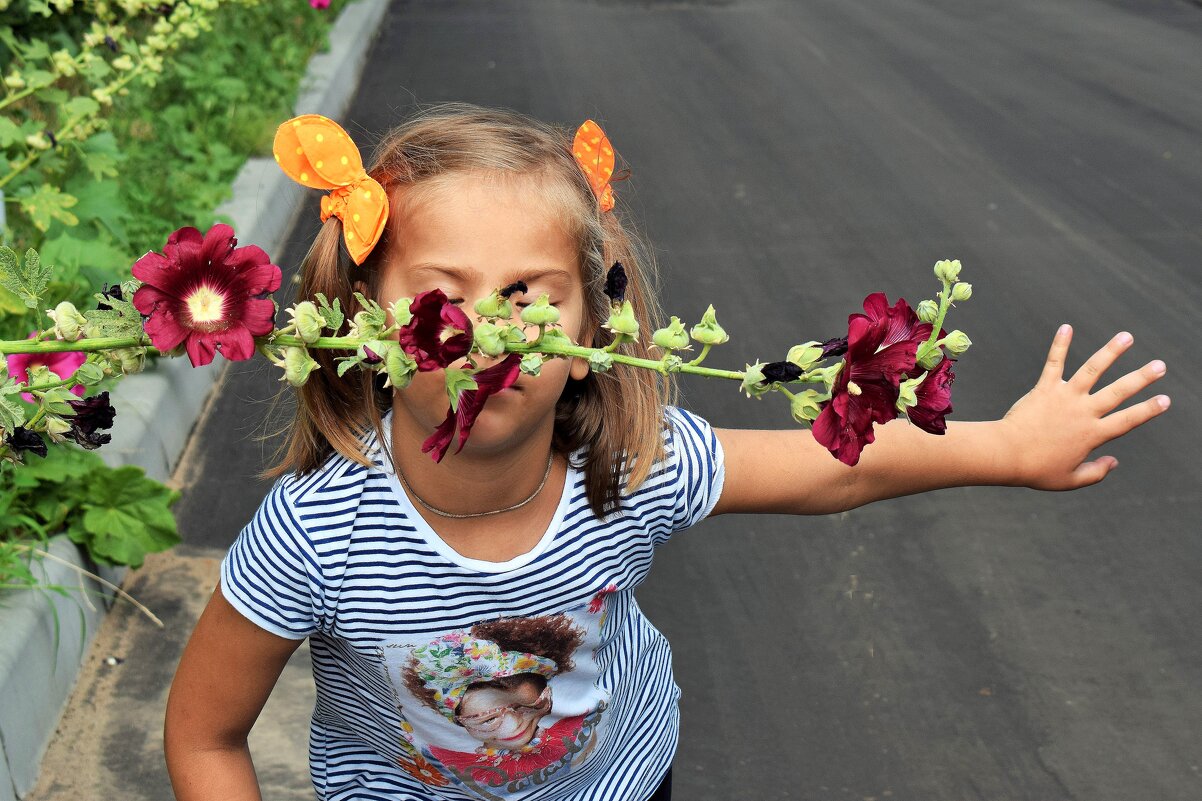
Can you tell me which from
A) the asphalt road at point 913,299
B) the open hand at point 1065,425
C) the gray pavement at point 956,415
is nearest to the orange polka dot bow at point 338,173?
the open hand at point 1065,425

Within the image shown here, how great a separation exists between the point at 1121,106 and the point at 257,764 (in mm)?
6958

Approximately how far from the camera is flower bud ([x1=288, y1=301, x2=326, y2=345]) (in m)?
1.06

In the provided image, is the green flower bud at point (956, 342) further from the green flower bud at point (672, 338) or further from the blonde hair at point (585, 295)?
the blonde hair at point (585, 295)

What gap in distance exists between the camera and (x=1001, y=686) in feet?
10.8

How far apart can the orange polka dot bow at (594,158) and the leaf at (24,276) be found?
804 millimetres

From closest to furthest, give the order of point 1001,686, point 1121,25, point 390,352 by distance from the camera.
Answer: point 390,352 → point 1001,686 → point 1121,25

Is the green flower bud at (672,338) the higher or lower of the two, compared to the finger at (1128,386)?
higher

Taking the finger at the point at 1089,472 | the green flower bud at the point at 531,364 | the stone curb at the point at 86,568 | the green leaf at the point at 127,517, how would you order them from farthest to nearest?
the green leaf at the point at 127,517 < the stone curb at the point at 86,568 < the finger at the point at 1089,472 < the green flower bud at the point at 531,364

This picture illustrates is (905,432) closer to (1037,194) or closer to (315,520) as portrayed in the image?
(315,520)

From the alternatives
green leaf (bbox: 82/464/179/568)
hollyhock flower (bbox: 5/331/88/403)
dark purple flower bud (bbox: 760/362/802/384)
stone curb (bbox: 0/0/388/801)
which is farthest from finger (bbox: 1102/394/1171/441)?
green leaf (bbox: 82/464/179/568)

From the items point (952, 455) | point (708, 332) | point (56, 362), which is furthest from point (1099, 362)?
point (56, 362)

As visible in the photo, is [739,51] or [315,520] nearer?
[315,520]

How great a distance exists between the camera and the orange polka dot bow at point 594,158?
1832 mm

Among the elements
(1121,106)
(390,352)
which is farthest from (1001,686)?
(1121,106)
